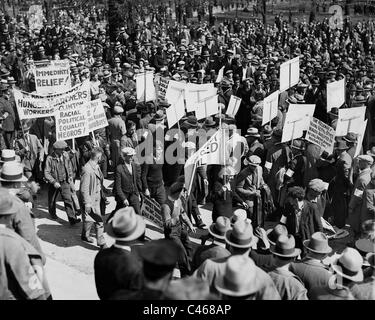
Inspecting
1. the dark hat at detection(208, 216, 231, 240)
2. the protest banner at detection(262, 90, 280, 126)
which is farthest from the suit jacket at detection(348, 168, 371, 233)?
the protest banner at detection(262, 90, 280, 126)

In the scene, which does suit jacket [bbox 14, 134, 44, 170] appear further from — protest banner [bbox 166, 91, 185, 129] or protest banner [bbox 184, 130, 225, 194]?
protest banner [bbox 184, 130, 225, 194]

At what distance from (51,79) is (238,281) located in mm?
9260

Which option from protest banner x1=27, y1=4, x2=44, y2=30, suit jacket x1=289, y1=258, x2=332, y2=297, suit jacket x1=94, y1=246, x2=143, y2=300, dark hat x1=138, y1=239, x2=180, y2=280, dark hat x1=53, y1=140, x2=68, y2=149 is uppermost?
protest banner x1=27, y1=4, x2=44, y2=30

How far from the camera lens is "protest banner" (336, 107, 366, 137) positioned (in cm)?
936

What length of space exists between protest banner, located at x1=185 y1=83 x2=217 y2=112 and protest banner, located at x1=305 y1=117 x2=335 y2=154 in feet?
10.6

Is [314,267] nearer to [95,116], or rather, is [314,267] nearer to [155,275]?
[155,275]

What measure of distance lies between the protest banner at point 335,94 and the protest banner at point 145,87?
4088 millimetres

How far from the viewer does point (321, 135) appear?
9.09 metres

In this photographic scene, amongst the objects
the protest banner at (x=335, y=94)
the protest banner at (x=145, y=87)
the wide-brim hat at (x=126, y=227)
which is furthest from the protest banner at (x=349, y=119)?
the wide-brim hat at (x=126, y=227)

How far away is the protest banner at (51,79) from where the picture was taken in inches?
465

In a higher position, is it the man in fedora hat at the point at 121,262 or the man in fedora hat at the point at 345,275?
the man in fedora hat at the point at 121,262

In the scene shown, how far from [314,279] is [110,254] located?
1.95 m

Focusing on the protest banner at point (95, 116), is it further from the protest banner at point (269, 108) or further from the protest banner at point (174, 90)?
the protest banner at point (269, 108)

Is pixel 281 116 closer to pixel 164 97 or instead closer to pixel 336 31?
pixel 164 97
